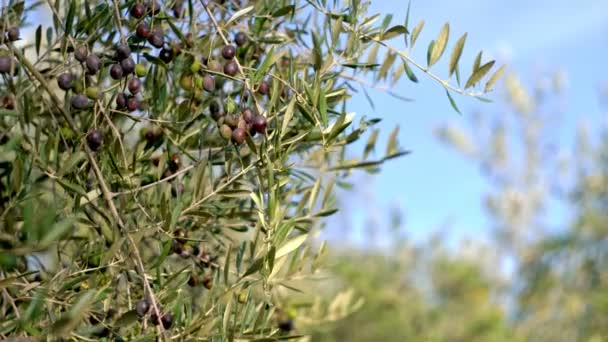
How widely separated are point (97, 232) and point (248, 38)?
355 mm

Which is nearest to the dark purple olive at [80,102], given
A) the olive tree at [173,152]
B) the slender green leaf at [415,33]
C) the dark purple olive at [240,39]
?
the olive tree at [173,152]

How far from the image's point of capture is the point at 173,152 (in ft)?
3.52

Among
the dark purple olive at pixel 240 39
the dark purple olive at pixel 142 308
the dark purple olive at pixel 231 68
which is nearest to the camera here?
the dark purple olive at pixel 142 308

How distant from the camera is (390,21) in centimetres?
99

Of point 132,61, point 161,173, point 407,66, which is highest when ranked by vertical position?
point 407,66

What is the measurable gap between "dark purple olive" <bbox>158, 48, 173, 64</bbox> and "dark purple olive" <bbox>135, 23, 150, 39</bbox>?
2.2 inches

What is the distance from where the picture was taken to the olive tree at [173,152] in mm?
859

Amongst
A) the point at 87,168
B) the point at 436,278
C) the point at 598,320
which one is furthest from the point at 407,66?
the point at 436,278

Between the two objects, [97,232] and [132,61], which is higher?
Answer: [132,61]

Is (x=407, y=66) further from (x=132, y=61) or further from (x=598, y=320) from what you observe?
(x=598, y=320)

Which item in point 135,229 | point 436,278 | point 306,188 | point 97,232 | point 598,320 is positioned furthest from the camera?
point 436,278

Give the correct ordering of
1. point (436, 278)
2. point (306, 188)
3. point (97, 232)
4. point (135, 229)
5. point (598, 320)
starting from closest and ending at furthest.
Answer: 1. point (135, 229)
2. point (97, 232)
3. point (306, 188)
4. point (598, 320)
5. point (436, 278)

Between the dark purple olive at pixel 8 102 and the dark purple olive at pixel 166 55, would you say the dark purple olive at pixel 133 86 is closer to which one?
the dark purple olive at pixel 166 55

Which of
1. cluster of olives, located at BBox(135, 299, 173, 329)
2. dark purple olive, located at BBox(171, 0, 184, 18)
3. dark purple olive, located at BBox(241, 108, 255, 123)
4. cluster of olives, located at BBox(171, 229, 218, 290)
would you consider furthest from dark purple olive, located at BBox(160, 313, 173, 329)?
dark purple olive, located at BBox(171, 0, 184, 18)
